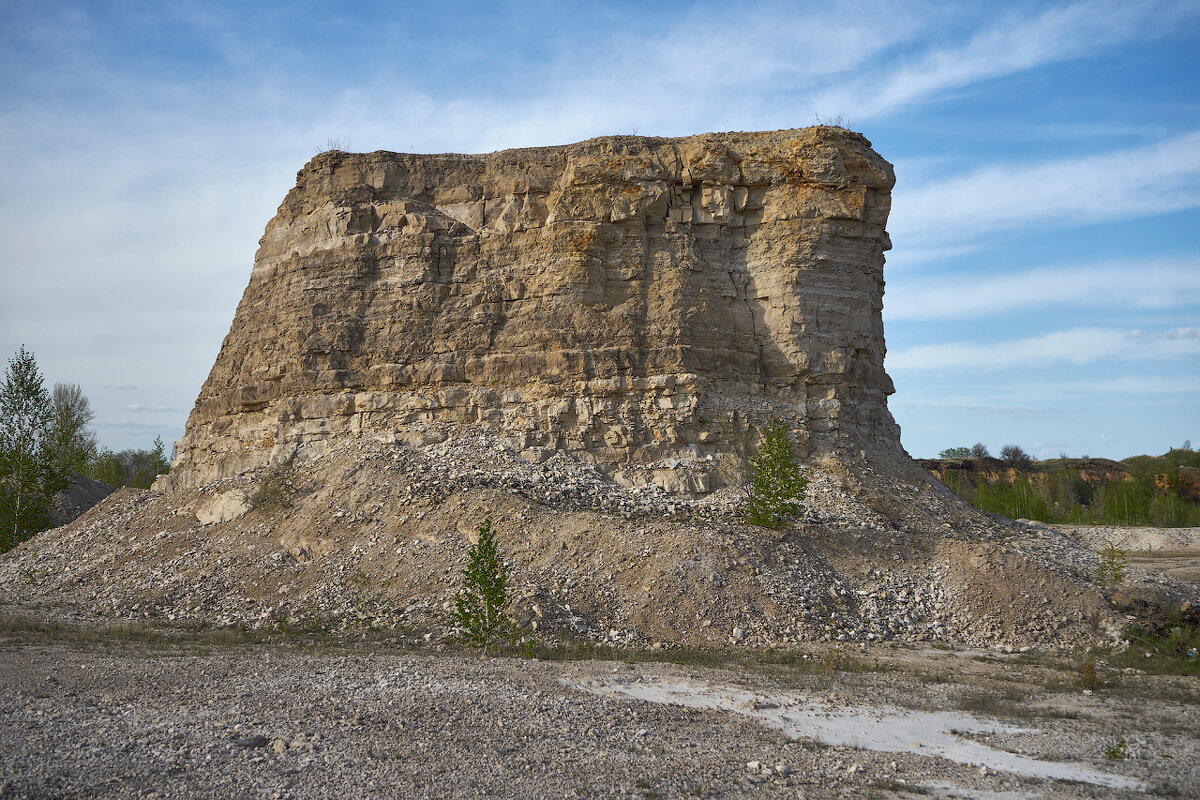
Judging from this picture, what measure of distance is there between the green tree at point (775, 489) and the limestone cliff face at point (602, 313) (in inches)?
72.1

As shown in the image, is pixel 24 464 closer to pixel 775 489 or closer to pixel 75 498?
pixel 75 498

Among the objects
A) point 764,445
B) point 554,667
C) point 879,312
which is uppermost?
point 879,312

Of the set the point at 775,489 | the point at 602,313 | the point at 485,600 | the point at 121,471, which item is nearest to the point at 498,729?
the point at 485,600

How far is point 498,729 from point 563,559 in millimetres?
7784

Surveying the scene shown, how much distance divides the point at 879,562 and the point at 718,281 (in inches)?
351

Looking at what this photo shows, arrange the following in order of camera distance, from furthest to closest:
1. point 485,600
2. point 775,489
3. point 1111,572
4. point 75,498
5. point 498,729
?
1. point 75,498
2. point 775,489
3. point 1111,572
4. point 485,600
5. point 498,729

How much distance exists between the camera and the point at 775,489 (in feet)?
60.2

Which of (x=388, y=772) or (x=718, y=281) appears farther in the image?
(x=718, y=281)

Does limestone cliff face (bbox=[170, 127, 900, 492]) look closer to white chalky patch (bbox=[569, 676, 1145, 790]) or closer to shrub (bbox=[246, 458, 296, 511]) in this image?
shrub (bbox=[246, 458, 296, 511])

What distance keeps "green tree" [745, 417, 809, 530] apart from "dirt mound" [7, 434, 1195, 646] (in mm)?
472

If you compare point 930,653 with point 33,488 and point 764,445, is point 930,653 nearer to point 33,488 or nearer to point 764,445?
point 764,445

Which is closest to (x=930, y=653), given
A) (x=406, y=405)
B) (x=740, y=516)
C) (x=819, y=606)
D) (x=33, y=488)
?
(x=819, y=606)

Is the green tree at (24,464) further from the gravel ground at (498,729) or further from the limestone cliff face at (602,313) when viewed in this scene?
the gravel ground at (498,729)

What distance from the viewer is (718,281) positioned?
877 inches
